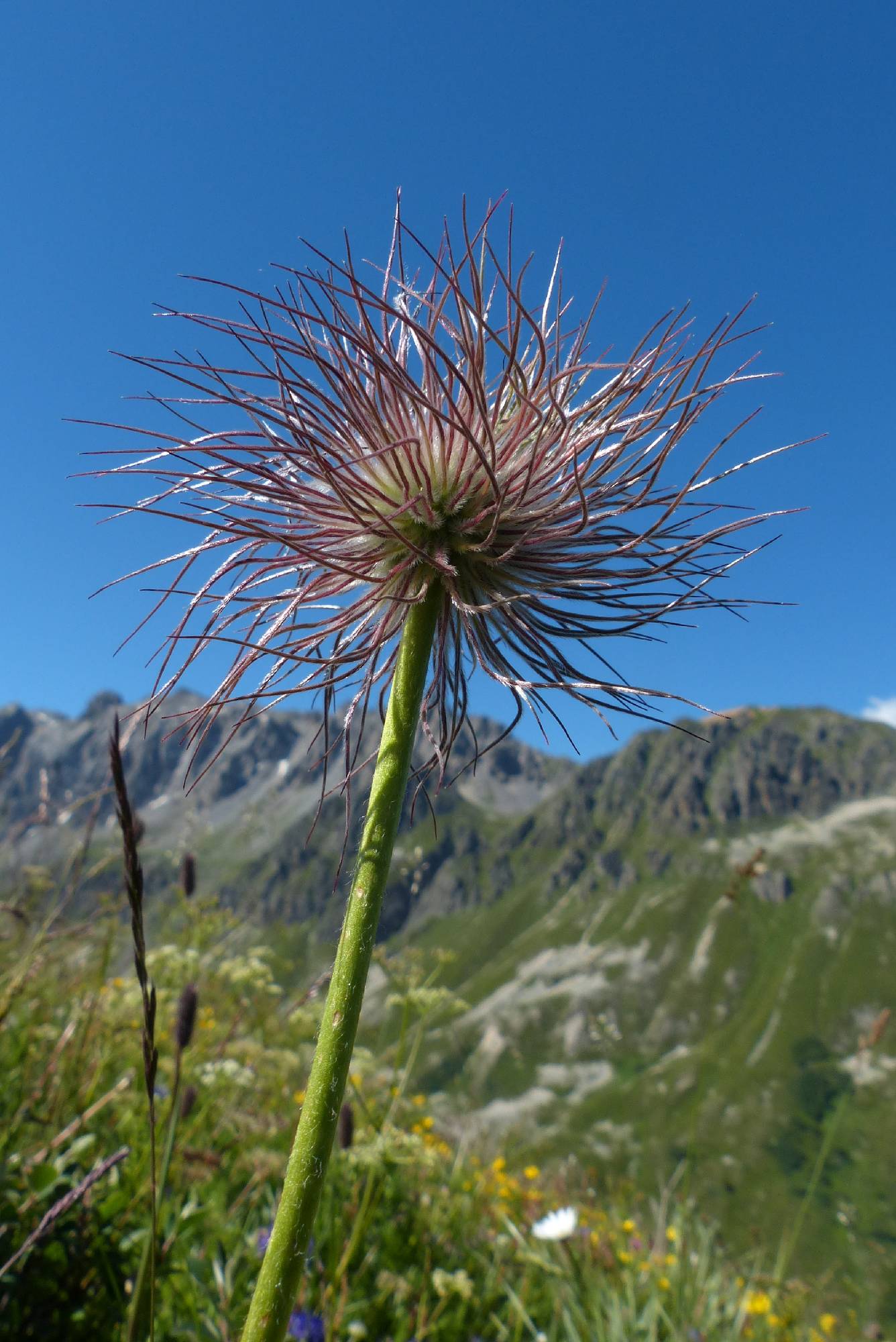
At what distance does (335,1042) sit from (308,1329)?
7.76 ft

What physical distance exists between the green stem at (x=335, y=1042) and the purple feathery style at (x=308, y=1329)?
2.01 m

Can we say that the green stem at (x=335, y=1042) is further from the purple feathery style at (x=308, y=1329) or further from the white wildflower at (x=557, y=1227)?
the white wildflower at (x=557, y=1227)

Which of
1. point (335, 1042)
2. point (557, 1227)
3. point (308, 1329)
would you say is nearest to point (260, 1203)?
point (308, 1329)

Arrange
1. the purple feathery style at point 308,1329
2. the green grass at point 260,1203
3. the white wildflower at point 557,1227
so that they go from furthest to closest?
the white wildflower at point 557,1227
the purple feathery style at point 308,1329
the green grass at point 260,1203

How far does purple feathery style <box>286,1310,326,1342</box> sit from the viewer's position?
3.14 meters

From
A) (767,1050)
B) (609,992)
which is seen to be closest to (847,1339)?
(767,1050)

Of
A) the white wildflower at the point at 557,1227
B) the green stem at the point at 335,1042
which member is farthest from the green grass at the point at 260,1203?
the green stem at the point at 335,1042

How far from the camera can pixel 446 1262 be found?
469 cm

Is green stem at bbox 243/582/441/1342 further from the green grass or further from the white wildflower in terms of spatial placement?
the white wildflower

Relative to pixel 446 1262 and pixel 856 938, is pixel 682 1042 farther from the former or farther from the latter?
pixel 446 1262

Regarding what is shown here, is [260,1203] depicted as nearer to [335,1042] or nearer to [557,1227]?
[557,1227]

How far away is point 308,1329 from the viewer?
3170mm

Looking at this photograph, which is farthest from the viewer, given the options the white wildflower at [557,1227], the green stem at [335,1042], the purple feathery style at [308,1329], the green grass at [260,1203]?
the white wildflower at [557,1227]

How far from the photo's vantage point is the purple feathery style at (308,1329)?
314 centimetres
